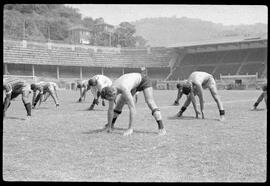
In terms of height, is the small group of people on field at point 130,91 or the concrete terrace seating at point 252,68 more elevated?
the concrete terrace seating at point 252,68

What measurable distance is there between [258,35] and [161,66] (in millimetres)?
14922

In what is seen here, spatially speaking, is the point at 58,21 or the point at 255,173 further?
the point at 58,21

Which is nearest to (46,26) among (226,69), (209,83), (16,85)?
(226,69)

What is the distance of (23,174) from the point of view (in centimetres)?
520

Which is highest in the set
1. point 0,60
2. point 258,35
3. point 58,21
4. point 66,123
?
point 58,21

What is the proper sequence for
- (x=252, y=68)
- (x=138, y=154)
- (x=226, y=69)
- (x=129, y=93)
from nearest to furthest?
(x=138, y=154) < (x=129, y=93) < (x=252, y=68) < (x=226, y=69)

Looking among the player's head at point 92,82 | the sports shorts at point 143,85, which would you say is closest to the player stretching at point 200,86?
the sports shorts at point 143,85

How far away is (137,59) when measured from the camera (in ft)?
203

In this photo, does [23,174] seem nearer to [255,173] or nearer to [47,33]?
[255,173]

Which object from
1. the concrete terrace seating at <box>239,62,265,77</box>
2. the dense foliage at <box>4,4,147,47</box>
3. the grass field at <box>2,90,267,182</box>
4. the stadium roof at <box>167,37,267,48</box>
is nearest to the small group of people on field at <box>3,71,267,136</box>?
the grass field at <box>2,90,267,182</box>

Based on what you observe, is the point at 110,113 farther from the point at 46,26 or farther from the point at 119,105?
the point at 46,26

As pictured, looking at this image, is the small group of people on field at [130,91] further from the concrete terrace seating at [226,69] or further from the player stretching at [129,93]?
the concrete terrace seating at [226,69]

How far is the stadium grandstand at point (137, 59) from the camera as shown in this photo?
2037 inches

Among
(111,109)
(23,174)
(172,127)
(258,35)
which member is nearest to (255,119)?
(172,127)
